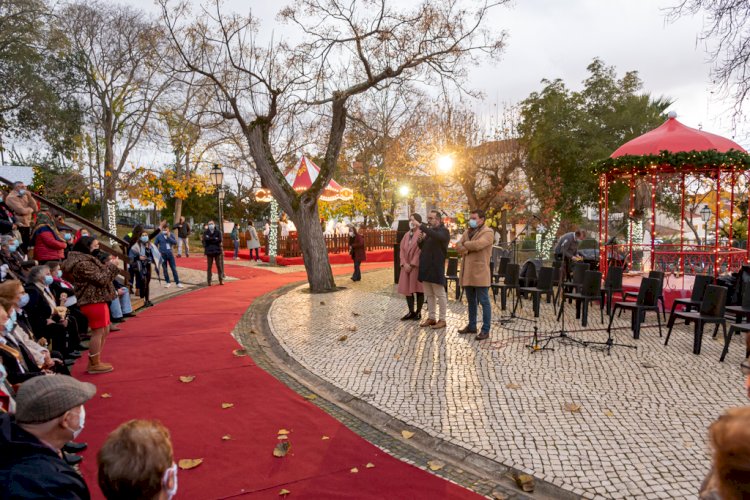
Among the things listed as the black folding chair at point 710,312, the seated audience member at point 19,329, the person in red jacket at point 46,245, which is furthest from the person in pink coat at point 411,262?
the person in red jacket at point 46,245

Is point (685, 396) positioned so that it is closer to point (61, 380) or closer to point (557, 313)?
point (557, 313)

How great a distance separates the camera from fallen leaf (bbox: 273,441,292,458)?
4.16 meters

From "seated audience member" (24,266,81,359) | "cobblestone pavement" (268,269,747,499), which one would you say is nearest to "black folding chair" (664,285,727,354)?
"cobblestone pavement" (268,269,747,499)

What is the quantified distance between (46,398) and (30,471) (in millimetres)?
387

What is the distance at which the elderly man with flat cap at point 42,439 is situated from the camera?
206 cm

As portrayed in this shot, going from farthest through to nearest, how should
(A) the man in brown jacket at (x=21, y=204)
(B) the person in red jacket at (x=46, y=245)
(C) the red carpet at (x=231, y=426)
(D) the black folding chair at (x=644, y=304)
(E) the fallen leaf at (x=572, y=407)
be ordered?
(A) the man in brown jacket at (x=21, y=204), (B) the person in red jacket at (x=46, y=245), (D) the black folding chair at (x=644, y=304), (E) the fallen leaf at (x=572, y=407), (C) the red carpet at (x=231, y=426)

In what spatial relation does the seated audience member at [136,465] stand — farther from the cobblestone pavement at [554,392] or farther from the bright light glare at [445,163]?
the bright light glare at [445,163]

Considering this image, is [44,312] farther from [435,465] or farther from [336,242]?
[336,242]

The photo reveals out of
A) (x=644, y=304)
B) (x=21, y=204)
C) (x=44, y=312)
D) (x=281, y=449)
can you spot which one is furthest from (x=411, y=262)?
(x=21, y=204)

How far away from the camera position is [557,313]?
1023 centimetres

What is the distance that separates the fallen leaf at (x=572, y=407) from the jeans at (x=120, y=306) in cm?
787

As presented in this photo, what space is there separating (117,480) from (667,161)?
37.9ft

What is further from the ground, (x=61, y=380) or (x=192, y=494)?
(x=61, y=380)

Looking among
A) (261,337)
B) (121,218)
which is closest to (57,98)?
(121,218)
